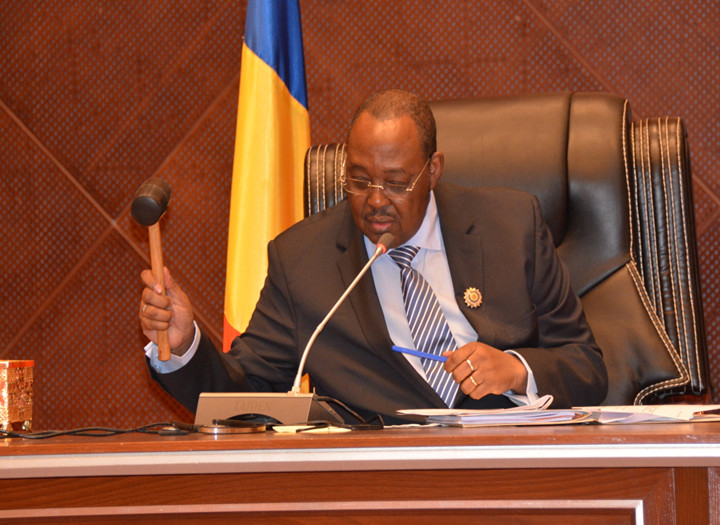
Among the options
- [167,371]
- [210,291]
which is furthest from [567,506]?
[210,291]

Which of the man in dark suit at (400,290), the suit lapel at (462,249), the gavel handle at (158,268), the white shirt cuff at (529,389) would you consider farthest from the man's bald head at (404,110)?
the gavel handle at (158,268)

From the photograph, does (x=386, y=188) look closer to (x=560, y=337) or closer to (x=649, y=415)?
(x=560, y=337)

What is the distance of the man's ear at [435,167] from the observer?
2024 millimetres

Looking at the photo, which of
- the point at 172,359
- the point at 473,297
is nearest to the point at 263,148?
the point at 473,297

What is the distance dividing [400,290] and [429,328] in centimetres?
11

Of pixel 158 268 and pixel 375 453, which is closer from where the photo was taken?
pixel 375 453

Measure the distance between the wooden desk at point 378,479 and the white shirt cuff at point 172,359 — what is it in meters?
0.56

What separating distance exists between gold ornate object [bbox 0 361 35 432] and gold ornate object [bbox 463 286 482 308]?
0.88 meters

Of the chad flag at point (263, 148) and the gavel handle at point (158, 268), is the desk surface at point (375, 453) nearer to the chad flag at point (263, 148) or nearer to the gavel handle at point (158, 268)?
the gavel handle at point (158, 268)

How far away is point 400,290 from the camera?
195cm

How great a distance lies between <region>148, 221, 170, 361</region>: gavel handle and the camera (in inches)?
55.2

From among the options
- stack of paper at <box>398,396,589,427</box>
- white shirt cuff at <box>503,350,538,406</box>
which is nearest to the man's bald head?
white shirt cuff at <box>503,350,538,406</box>

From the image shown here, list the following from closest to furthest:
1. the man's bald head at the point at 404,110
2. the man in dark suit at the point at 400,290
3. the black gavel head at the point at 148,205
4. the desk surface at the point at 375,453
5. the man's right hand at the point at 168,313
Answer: the desk surface at the point at 375,453, the black gavel head at the point at 148,205, the man's right hand at the point at 168,313, the man in dark suit at the point at 400,290, the man's bald head at the point at 404,110

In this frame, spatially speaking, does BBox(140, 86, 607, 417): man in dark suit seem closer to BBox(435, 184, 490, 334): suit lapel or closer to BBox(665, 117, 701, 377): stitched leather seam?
BBox(435, 184, 490, 334): suit lapel
